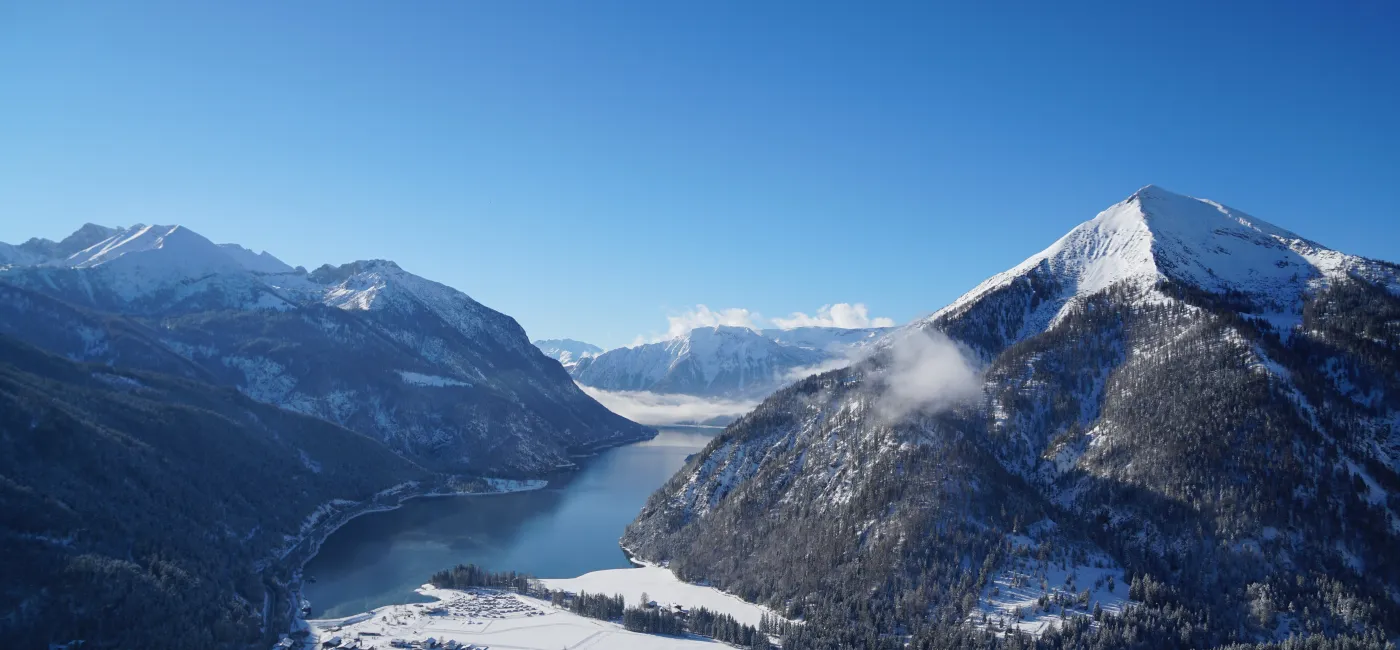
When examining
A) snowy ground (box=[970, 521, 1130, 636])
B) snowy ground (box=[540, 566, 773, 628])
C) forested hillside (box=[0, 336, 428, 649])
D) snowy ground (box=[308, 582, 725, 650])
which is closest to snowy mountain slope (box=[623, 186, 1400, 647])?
snowy ground (box=[970, 521, 1130, 636])

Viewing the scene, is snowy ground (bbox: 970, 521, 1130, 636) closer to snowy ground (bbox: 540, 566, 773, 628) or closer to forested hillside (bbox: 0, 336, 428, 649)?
snowy ground (bbox: 540, 566, 773, 628)

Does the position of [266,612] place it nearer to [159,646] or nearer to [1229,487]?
[159,646]

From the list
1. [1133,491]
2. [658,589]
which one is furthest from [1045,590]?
[658,589]

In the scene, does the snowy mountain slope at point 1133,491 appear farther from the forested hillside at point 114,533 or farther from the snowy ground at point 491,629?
the forested hillside at point 114,533

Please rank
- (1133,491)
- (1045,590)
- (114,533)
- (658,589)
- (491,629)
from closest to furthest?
1. (114,533)
2. (1045,590)
3. (491,629)
4. (1133,491)
5. (658,589)

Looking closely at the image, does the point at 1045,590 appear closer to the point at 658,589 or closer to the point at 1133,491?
the point at 1133,491

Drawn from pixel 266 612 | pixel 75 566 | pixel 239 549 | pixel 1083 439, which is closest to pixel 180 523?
pixel 239 549
